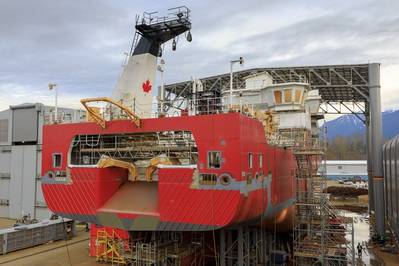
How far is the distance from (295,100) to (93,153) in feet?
36.4

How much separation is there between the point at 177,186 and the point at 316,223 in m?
9.29

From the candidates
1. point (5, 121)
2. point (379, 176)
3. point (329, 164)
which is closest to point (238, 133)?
point (379, 176)

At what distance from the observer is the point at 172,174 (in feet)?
36.3

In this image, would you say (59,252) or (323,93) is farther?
(323,93)

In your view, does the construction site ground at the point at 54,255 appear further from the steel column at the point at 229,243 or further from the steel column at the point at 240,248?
the steel column at the point at 240,248

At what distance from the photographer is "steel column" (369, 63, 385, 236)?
2497cm

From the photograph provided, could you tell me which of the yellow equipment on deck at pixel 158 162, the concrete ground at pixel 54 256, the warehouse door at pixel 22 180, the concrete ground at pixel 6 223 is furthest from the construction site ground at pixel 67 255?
the yellow equipment on deck at pixel 158 162

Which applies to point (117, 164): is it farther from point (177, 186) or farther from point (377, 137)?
point (377, 137)

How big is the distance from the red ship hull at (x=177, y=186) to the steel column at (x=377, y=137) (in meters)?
14.3

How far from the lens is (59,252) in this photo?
63.2 ft

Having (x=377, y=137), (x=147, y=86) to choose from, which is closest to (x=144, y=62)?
(x=147, y=86)

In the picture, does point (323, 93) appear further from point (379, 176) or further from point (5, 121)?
point (5, 121)

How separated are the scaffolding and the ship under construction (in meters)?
0.11

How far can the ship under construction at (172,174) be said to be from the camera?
1069cm
